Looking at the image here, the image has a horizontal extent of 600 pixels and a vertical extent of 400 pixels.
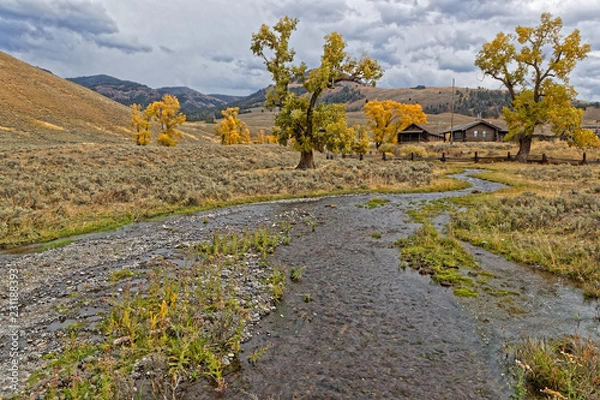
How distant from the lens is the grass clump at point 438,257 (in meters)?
10.0

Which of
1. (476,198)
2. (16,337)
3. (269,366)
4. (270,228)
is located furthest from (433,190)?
(16,337)

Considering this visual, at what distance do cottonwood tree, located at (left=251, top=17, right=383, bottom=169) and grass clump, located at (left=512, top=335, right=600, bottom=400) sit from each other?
88.1 ft

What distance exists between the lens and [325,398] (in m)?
5.50

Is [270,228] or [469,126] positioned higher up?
[469,126]

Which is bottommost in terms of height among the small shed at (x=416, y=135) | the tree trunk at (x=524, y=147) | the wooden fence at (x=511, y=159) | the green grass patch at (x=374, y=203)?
the green grass patch at (x=374, y=203)

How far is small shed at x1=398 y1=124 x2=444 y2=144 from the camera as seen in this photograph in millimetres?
87394

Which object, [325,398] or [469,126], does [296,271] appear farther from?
[469,126]

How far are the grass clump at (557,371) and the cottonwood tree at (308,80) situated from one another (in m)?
26.9

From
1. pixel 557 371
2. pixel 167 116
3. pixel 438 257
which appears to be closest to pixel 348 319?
pixel 557 371

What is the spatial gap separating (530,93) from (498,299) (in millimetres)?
44763

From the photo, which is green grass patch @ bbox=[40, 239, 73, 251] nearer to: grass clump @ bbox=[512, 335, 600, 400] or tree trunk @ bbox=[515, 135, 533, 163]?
grass clump @ bbox=[512, 335, 600, 400]

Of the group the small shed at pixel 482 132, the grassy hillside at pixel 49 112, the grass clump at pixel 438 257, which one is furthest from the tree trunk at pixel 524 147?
the grassy hillside at pixel 49 112

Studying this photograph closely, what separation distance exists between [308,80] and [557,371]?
3009 centimetres

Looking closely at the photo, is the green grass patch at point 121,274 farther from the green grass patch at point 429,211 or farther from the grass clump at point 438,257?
the green grass patch at point 429,211
